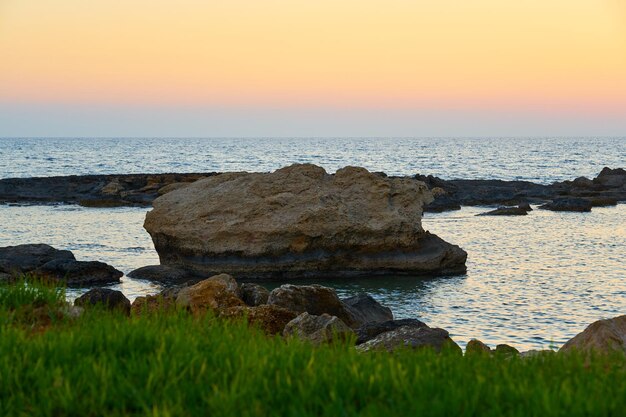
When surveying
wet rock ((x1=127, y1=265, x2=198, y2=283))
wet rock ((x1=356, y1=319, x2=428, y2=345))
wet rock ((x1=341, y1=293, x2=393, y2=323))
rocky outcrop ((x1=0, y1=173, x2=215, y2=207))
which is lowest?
rocky outcrop ((x1=0, y1=173, x2=215, y2=207))

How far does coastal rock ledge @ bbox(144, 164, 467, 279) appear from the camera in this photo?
65.8 ft

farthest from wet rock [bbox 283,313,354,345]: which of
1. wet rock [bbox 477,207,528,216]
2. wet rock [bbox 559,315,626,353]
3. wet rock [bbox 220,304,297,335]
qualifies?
wet rock [bbox 477,207,528,216]

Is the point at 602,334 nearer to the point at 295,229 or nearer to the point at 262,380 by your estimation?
the point at 262,380

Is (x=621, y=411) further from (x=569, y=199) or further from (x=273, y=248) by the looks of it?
(x=569, y=199)

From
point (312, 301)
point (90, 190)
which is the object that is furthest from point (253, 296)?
point (90, 190)

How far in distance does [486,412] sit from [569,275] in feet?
54.8

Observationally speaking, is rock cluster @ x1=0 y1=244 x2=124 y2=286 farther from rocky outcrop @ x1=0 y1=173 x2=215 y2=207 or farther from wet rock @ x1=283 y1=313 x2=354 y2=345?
rocky outcrop @ x1=0 y1=173 x2=215 y2=207

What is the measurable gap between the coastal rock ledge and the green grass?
13947mm

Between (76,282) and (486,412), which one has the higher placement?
(486,412)

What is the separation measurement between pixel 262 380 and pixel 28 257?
16474 mm

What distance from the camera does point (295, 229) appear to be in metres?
19.9

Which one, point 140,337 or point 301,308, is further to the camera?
point 301,308

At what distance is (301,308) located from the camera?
1366 centimetres

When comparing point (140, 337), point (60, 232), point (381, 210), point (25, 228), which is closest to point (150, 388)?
point (140, 337)
